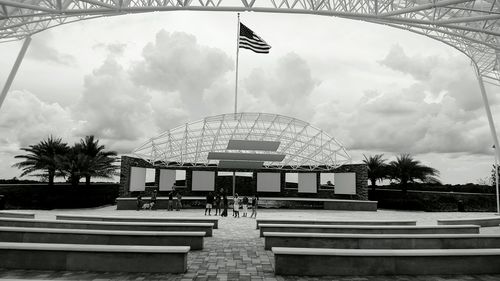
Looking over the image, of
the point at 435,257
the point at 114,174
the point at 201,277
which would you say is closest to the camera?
the point at 201,277

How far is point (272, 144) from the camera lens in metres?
31.1

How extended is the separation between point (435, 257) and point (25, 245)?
32.0 ft

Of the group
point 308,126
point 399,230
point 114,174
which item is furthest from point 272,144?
point 399,230

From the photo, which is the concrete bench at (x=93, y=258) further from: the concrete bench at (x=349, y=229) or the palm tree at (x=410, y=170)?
the palm tree at (x=410, y=170)

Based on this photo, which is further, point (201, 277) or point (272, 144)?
point (272, 144)

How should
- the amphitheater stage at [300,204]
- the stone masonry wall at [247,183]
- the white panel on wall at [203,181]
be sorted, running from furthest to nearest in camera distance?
1. the white panel on wall at [203,181]
2. the amphitheater stage at [300,204]
3. the stone masonry wall at [247,183]

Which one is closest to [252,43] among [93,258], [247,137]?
[247,137]

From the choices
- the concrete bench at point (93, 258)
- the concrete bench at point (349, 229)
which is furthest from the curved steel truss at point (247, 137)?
the concrete bench at point (93, 258)

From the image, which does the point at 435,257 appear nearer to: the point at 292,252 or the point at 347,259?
the point at 347,259

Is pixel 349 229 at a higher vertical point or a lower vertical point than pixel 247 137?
lower

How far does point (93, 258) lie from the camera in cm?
821

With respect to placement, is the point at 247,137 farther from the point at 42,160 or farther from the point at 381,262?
the point at 381,262

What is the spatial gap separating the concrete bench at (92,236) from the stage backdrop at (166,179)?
1006 inches

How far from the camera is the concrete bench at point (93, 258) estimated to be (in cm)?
812
